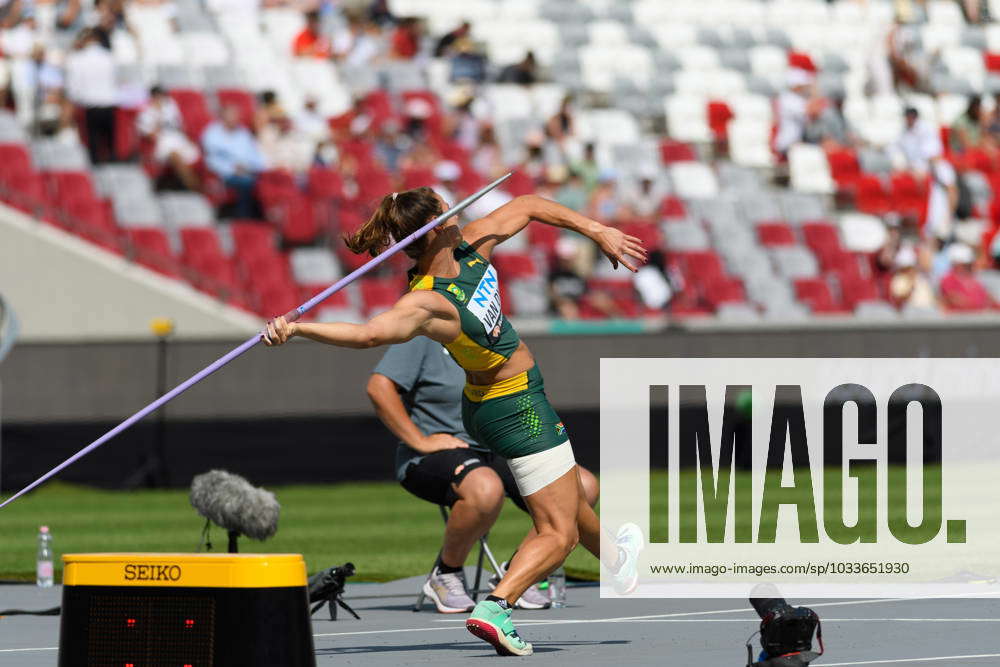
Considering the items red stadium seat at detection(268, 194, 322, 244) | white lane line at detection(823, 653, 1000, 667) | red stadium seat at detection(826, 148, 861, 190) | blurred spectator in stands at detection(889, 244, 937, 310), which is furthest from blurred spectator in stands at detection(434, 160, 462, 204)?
white lane line at detection(823, 653, 1000, 667)

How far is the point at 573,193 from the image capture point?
79.5 feet

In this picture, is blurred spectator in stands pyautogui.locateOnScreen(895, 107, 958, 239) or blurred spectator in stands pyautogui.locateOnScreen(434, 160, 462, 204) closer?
blurred spectator in stands pyautogui.locateOnScreen(434, 160, 462, 204)

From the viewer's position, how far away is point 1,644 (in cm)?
849

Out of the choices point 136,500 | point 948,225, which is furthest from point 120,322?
point 948,225

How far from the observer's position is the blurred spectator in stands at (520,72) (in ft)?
88.3

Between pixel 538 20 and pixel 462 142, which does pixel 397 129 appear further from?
pixel 538 20

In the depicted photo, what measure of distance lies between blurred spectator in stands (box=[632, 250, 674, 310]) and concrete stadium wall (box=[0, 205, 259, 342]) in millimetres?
4749

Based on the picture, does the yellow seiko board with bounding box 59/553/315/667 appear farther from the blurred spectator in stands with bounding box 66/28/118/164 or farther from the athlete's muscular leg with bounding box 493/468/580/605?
the blurred spectator in stands with bounding box 66/28/118/164

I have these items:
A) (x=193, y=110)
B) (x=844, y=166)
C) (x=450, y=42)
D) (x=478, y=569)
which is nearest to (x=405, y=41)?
(x=450, y=42)

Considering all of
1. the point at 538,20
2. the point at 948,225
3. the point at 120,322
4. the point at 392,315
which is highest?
the point at 538,20

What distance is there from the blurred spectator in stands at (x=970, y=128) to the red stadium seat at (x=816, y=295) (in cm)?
540

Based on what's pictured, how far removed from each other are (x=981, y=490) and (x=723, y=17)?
49.7 feet

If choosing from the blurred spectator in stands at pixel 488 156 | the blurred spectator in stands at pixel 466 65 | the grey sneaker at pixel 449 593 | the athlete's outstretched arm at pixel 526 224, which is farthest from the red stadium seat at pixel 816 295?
the athlete's outstretched arm at pixel 526 224

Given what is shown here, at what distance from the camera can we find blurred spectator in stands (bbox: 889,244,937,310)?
2528 centimetres
